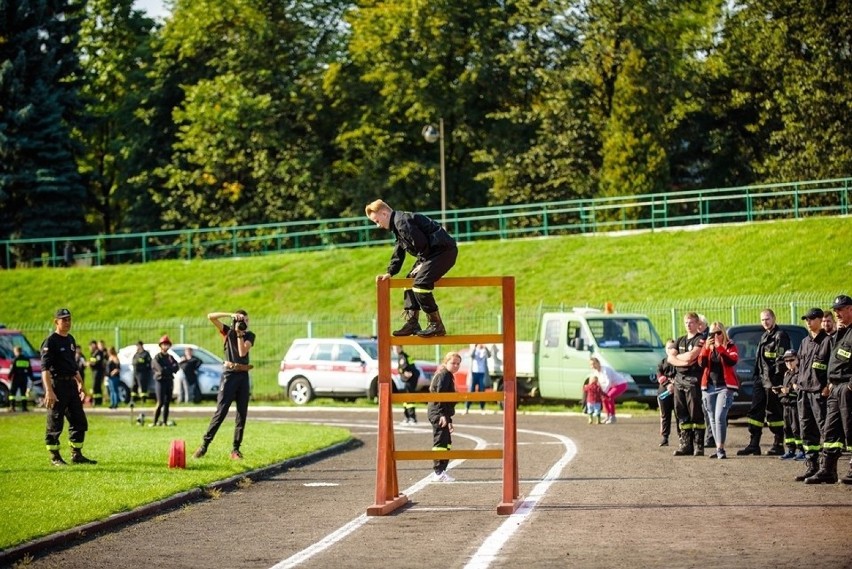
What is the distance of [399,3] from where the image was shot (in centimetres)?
6494

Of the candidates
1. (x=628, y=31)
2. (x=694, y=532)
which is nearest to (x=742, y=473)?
(x=694, y=532)

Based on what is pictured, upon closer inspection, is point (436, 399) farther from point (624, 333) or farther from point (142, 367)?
point (142, 367)

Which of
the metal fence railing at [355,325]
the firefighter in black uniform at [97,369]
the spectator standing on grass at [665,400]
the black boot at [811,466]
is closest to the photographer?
the black boot at [811,466]

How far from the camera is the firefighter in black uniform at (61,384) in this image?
18906mm

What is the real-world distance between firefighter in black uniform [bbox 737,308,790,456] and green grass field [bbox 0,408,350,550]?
6.56m

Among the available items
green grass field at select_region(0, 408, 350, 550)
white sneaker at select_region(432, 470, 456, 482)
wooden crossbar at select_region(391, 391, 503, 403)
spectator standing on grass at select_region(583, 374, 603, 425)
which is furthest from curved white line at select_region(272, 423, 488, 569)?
spectator standing on grass at select_region(583, 374, 603, 425)

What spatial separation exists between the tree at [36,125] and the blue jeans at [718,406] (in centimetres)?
4637

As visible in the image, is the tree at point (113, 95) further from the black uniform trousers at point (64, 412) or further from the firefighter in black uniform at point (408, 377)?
the black uniform trousers at point (64, 412)

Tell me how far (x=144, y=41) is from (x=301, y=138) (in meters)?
9.85

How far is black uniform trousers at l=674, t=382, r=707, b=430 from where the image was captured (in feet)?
67.6

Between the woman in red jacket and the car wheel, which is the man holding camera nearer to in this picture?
the woman in red jacket

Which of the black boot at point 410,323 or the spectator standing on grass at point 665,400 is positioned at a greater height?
the black boot at point 410,323

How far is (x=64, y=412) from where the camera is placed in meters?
19.2

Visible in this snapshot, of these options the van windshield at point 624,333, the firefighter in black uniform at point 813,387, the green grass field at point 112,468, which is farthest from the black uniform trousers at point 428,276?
the van windshield at point 624,333
